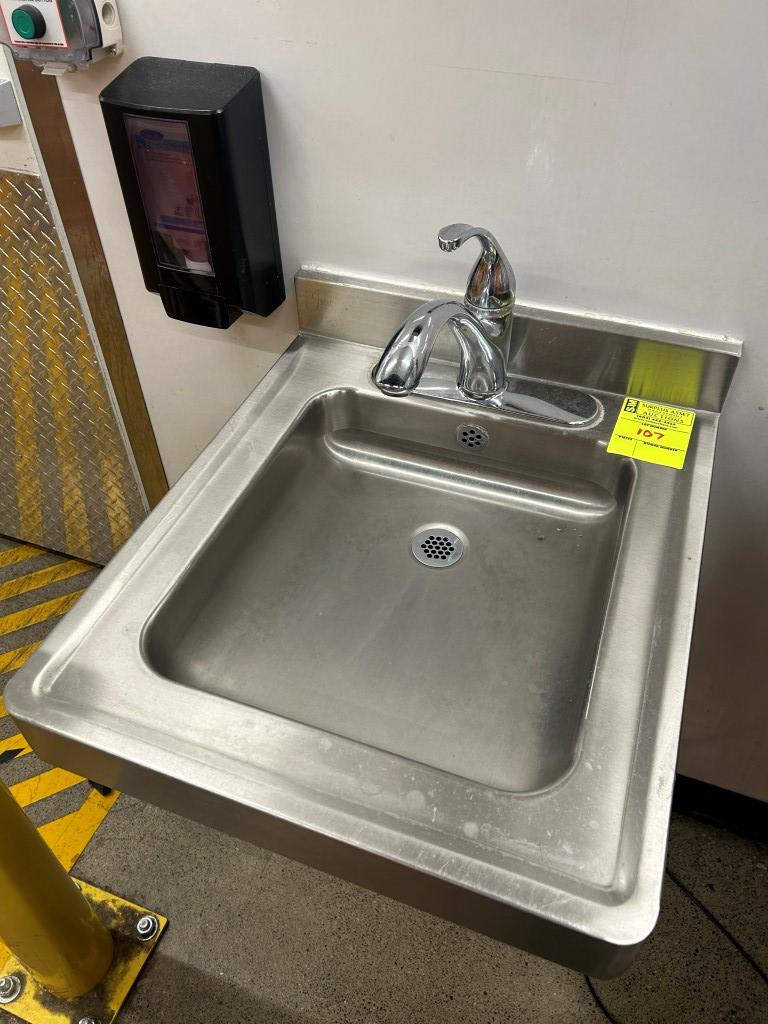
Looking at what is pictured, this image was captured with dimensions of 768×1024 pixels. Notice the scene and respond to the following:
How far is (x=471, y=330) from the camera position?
936 mm

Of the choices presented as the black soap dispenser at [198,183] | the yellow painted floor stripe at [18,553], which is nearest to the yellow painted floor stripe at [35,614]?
the yellow painted floor stripe at [18,553]

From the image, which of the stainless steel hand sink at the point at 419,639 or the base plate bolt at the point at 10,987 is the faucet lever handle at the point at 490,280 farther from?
the base plate bolt at the point at 10,987

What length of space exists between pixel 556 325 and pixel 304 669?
1.79 feet

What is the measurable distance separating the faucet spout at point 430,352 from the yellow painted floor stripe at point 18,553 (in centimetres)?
158

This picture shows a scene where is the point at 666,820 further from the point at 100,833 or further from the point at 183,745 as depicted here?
the point at 100,833

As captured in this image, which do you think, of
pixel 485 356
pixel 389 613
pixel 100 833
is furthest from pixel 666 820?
pixel 100 833

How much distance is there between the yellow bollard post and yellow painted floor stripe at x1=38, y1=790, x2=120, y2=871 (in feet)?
0.70

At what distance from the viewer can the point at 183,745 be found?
717 millimetres

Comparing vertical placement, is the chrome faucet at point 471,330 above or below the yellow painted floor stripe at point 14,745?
above

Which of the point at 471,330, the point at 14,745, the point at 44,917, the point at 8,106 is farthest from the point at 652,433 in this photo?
the point at 14,745

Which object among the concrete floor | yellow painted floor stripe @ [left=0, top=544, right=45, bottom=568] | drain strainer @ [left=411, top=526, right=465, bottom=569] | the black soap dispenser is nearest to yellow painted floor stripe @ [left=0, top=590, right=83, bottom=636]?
yellow painted floor stripe @ [left=0, top=544, right=45, bottom=568]

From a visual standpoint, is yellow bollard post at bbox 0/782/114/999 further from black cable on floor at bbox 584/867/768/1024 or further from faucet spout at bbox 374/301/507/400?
black cable on floor at bbox 584/867/768/1024

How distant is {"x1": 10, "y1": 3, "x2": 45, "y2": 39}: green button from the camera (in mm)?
908

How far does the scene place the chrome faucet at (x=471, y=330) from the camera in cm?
83
